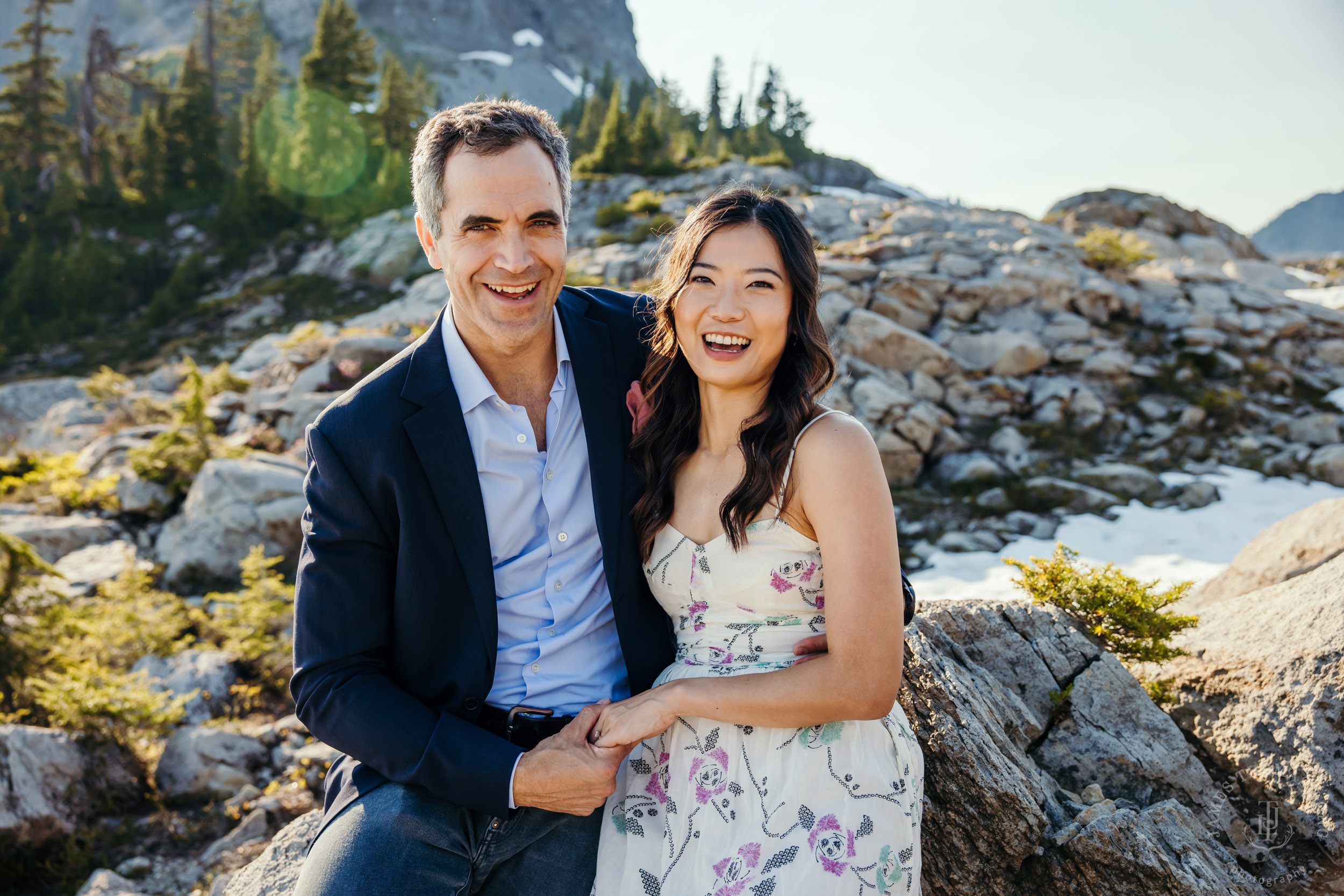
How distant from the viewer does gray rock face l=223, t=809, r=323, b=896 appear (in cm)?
273

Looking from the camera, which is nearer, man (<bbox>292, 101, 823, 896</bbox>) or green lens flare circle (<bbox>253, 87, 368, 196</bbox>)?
man (<bbox>292, 101, 823, 896</bbox>)

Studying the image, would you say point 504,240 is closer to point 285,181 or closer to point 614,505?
point 614,505

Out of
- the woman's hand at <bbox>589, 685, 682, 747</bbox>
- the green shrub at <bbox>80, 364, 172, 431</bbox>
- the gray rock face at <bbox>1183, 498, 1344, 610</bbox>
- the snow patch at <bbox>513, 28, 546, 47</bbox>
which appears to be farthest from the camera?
the snow patch at <bbox>513, 28, 546, 47</bbox>

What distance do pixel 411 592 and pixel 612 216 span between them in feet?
81.8

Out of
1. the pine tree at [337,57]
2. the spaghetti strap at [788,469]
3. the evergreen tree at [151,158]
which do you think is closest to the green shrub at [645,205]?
the pine tree at [337,57]

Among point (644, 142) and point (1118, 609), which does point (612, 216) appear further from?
point (1118, 609)

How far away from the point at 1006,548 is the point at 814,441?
7.84 metres

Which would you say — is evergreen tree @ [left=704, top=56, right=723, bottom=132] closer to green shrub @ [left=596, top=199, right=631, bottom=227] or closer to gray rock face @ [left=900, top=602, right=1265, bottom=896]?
green shrub @ [left=596, top=199, right=631, bottom=227]

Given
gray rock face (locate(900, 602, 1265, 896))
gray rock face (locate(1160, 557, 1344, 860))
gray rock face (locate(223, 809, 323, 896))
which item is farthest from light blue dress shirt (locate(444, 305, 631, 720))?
gray rock face (locate(1160, 557, 1344, 860))

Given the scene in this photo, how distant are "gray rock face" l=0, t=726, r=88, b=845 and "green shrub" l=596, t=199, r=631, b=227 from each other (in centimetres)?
2347

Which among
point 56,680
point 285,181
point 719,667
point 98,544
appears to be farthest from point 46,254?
point 719,667

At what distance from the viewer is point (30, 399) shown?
18.3 meters

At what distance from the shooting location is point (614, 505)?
2.69m

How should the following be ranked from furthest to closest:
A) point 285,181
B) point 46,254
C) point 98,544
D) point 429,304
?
point 285,181 → point 46,254 → point 429,304 → point 98,544
